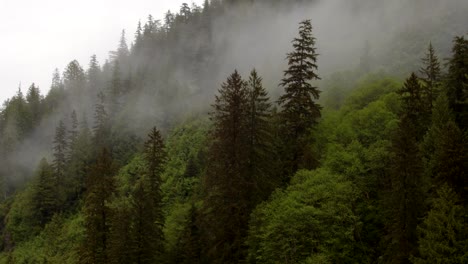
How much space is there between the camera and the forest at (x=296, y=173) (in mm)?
28031

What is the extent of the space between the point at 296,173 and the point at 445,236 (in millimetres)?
12348

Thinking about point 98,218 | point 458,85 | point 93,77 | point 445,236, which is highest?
point 93,77

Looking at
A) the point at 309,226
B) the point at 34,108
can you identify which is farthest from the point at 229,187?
the point at 34,108

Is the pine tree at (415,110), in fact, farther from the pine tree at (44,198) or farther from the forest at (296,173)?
the pine tree at (44,198)

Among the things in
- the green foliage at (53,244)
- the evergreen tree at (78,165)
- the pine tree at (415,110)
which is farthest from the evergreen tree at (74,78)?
the pine tree at (415,110)

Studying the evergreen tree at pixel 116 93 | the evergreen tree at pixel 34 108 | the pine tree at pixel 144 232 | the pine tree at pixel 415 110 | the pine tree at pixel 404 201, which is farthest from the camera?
the evergreen tree at pixel 34 108

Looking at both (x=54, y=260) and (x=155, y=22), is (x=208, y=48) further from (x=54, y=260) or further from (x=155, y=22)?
(x=54, y=260)

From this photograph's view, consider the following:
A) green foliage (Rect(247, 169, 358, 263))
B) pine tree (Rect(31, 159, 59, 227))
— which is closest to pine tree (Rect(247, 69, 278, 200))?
green foliage (Rect(247, 169, 358, 263))

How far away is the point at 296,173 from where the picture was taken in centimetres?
3459

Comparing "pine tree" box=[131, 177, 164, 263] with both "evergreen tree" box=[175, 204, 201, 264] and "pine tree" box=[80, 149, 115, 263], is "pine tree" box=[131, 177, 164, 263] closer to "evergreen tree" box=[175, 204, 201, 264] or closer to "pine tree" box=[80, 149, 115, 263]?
"evergreen tree" box=[175, 204, 201, 264]

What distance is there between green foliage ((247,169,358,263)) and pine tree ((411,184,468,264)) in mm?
4980

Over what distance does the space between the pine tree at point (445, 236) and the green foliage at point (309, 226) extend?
16.3ft

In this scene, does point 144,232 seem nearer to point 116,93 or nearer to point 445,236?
point 445,236

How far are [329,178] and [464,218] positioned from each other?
9238mm
